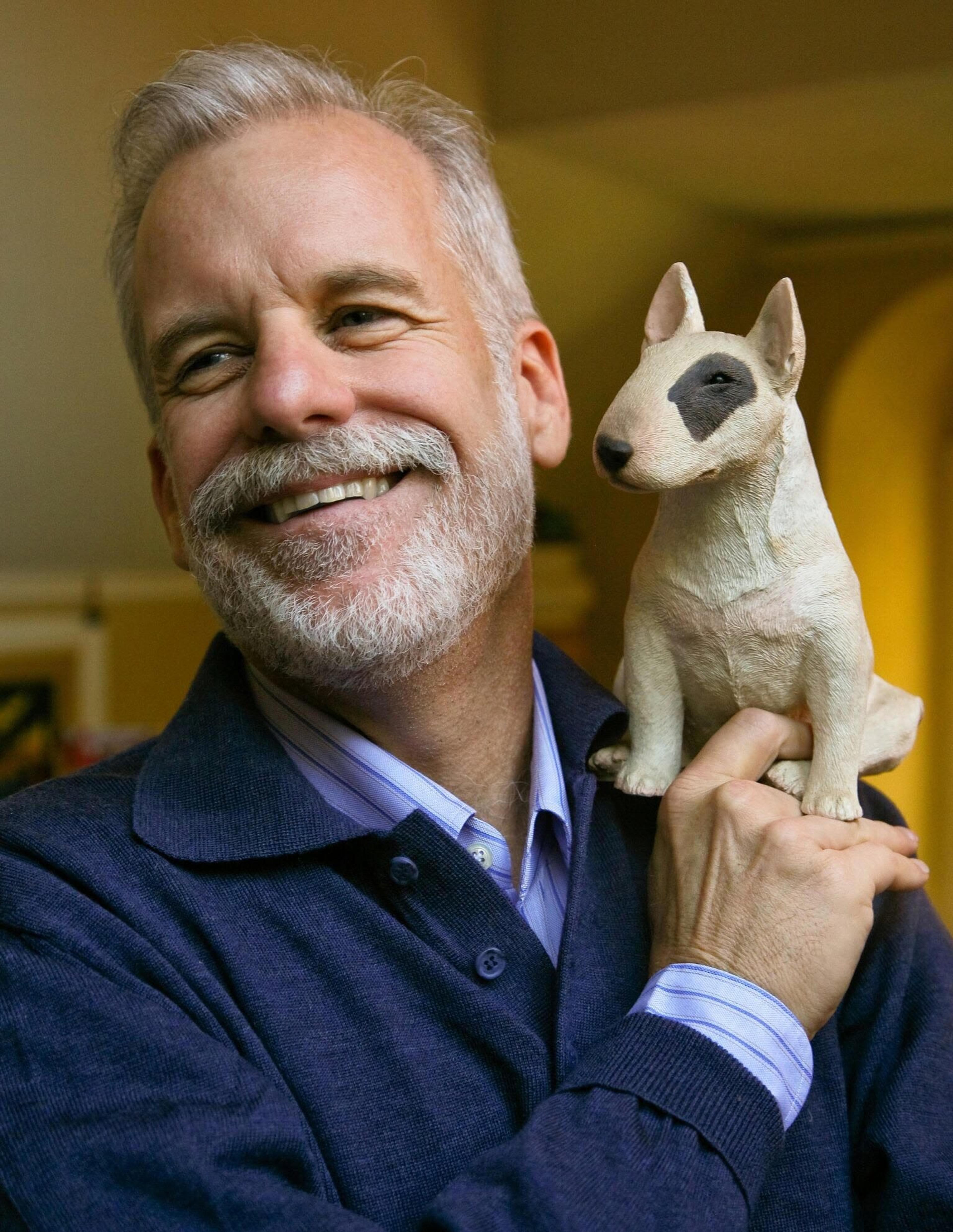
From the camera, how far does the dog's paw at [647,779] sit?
102cm

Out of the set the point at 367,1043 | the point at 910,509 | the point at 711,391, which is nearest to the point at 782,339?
the point at 711,391

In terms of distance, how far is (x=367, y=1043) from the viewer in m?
0.97

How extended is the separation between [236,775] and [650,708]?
347mm

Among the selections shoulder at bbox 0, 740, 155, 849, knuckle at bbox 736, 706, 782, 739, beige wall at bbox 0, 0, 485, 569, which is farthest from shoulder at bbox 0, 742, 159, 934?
beige wall at bbox 0, 0, 485, 569

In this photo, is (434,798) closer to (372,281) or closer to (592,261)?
(372,281)

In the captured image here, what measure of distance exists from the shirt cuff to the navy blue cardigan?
2 cm

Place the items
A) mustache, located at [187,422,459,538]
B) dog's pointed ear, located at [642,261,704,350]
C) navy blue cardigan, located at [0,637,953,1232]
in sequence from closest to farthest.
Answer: navy blue cardigan, located at [0,637,953,1232] → dog's pointed ear, located at [642,261,704,350] → mustache, located at [187,422,459,538]

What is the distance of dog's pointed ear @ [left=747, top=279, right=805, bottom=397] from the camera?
89 cm

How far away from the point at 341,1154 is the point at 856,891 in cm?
42

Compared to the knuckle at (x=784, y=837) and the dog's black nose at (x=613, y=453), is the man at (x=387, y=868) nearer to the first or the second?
the knuckle at (x=784, y=837)

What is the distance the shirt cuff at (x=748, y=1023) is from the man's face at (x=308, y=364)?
37 cm

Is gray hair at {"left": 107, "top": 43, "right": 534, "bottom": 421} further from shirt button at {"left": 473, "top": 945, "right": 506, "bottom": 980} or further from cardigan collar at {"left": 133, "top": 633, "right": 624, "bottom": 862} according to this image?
shirt button at {"left": 473, "top": 945, "right": 506, "bottom": 980}

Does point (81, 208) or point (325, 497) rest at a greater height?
point (81, 208)

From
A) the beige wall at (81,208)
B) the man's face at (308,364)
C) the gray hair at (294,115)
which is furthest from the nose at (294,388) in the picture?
the beige wall at (81,208)
